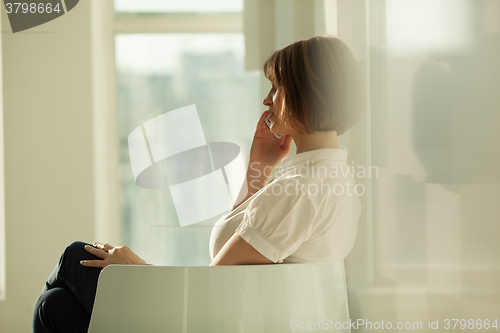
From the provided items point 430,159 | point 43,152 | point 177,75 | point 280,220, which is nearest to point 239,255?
point 280,220

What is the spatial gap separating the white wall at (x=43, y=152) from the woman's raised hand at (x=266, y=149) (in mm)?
987

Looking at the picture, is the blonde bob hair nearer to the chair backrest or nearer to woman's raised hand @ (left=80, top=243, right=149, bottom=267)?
the chair backrest

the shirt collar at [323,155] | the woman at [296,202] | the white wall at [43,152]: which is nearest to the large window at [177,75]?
the white wall at [43,152]

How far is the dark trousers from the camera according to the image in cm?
97

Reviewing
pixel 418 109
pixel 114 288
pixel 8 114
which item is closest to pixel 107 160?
pixel 8 114

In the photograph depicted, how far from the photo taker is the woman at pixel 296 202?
32.0 inches

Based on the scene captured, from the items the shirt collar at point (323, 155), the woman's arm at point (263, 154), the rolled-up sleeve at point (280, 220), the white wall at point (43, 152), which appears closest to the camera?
the rolled-up sleeve at point (280, 220)

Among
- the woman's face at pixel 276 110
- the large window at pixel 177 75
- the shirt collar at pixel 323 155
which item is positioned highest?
the large window at pixel 177 75

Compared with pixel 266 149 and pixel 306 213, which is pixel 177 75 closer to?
pixel 266 149

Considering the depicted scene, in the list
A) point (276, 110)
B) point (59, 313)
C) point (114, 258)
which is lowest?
point (59, 313)

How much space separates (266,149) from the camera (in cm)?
128

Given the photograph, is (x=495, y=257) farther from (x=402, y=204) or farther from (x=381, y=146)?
(x=381, y=146)

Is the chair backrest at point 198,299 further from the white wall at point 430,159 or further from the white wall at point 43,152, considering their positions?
the white wall at point 43,152

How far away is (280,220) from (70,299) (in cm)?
61
